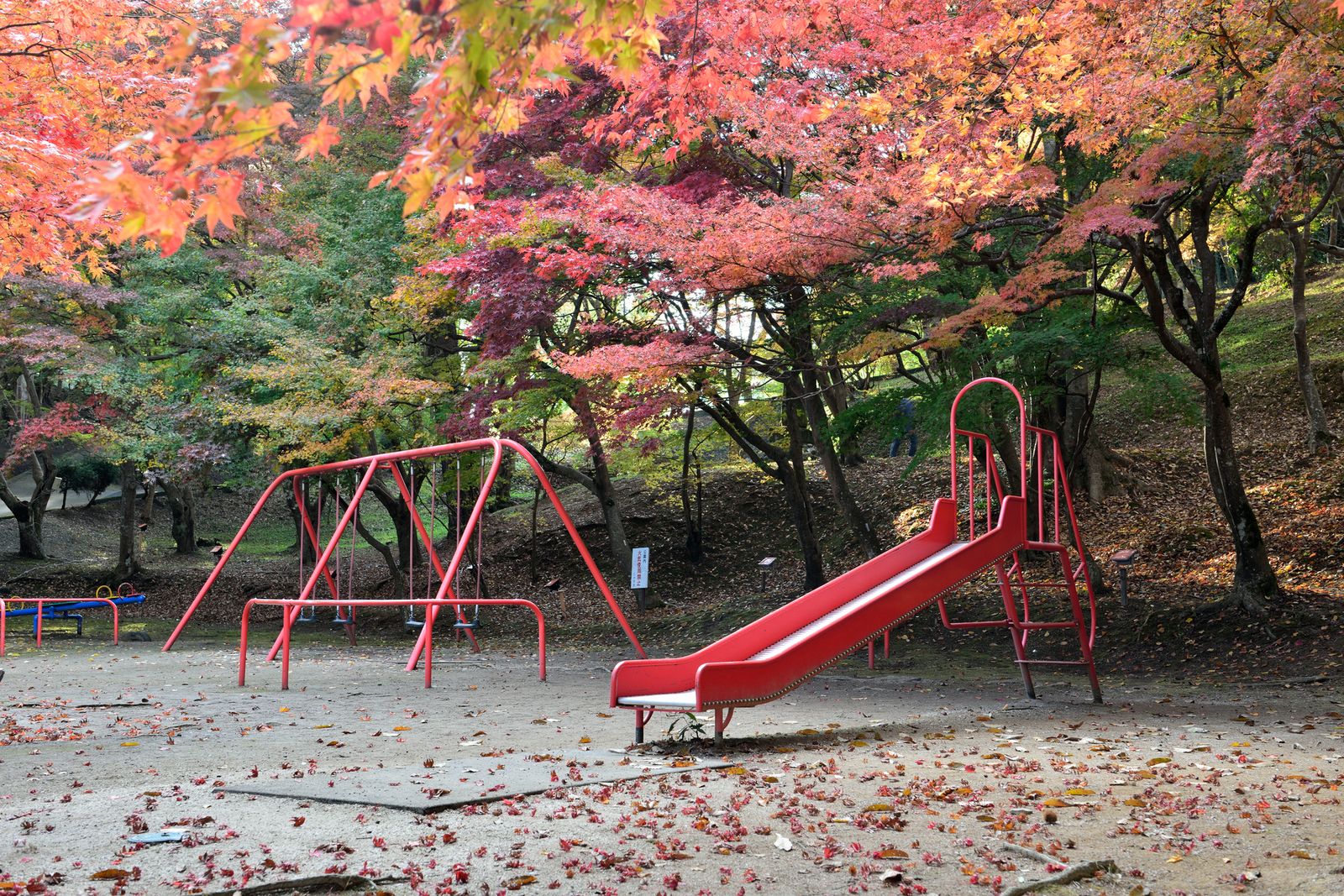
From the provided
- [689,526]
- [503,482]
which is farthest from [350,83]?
[689,526]

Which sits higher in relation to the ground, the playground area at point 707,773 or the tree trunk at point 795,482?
the tree trunk at point 795,482

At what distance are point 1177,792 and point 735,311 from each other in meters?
7.30

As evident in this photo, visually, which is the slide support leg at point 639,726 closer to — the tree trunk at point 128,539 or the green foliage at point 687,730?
the green foliage at point 687,730

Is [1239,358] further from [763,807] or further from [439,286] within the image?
[763,807]

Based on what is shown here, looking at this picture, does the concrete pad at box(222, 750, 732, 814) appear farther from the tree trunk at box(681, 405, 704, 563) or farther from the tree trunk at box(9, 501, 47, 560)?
the tree trunk at box(9, 501, 47, 560)

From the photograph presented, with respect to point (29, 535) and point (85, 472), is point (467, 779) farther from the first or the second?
point (85, 472)

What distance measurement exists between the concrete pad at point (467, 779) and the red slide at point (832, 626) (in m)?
0.45

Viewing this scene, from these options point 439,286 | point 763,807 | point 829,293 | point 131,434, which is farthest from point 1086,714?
point 131,434

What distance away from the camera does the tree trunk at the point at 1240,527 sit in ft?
30.2

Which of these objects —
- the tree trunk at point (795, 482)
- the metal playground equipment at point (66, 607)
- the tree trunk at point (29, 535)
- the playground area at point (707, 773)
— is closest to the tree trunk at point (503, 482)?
the tree trunk at point (795, 482)

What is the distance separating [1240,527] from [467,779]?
25.1 feet

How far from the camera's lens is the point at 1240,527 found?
9211 mm

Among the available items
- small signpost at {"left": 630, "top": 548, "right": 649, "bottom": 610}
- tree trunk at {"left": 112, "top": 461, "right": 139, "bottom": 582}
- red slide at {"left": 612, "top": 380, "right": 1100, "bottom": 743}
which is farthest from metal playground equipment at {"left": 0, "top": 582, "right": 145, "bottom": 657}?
red slide at {"left": 612, "top": 380, "right": 1100, "bottom": 743}

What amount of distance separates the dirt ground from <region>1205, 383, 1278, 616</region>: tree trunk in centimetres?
178
